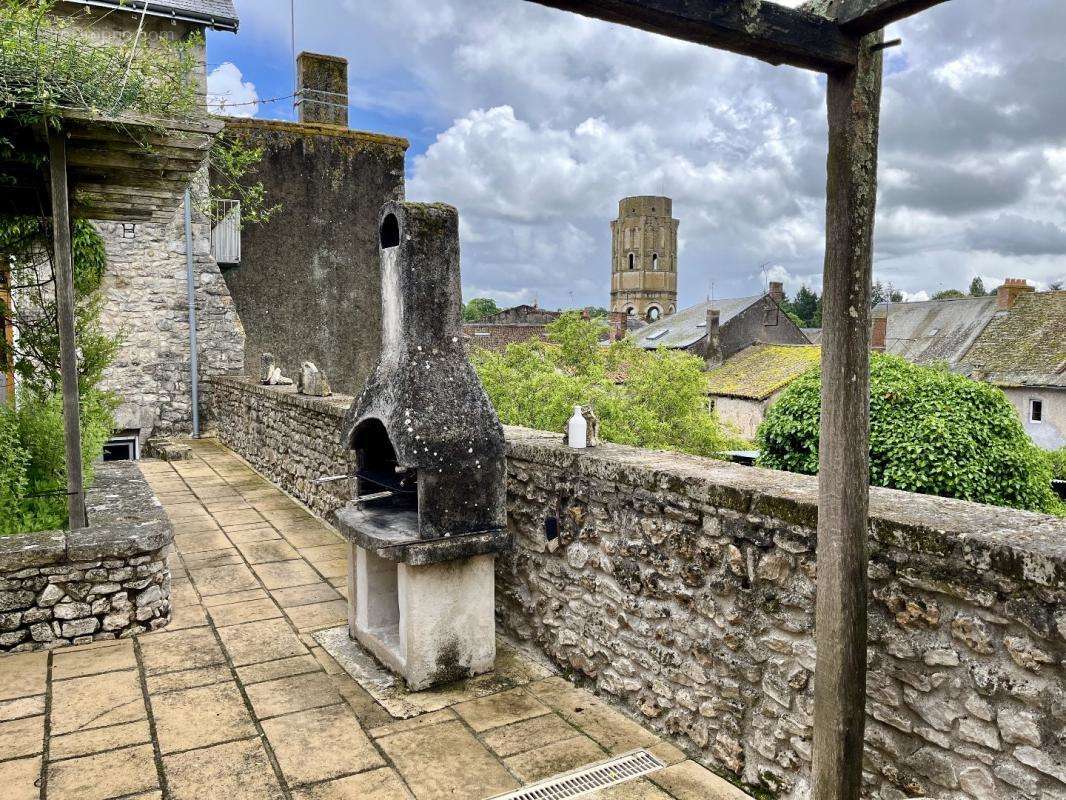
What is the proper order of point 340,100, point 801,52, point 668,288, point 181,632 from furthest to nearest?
point 668,288 → point 340,100 → point 181,632 → point 801,52

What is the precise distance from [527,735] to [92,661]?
2715 mm

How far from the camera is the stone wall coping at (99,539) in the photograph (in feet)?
15.1

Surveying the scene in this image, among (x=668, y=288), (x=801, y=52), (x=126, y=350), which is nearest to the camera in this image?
(x=801, y=52)

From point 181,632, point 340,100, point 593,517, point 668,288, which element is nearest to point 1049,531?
point 593,517

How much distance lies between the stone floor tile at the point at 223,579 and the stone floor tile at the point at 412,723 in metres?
2.50

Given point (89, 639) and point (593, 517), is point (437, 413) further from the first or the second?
point (89, 639)

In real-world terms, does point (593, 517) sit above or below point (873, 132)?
below

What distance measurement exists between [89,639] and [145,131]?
3.27m

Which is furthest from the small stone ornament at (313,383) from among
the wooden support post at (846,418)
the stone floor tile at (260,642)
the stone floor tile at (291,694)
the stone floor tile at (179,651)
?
the wooden support post at (846,418)

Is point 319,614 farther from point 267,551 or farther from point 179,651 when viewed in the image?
point 267,551

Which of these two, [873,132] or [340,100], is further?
[340,100]

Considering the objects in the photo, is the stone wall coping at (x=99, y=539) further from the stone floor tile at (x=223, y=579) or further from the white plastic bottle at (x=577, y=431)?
the white plastic bottle at (x=577, y=431)

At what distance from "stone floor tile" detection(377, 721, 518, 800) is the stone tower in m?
70.3

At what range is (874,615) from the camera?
2656 millimetres
